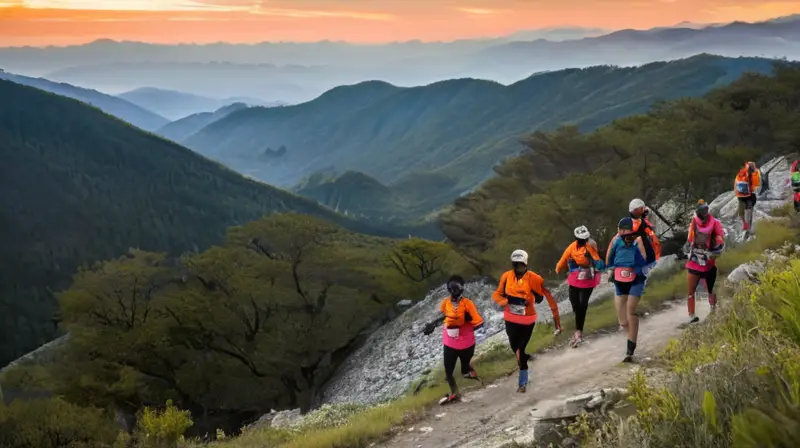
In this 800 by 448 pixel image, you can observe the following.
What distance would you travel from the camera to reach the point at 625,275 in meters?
9.40

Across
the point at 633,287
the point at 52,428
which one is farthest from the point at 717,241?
the point at 52,428

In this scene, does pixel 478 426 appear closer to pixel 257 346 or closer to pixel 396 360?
pixel 396 360

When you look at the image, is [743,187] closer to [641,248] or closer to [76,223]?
[641,248]

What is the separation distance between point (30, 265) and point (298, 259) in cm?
14109

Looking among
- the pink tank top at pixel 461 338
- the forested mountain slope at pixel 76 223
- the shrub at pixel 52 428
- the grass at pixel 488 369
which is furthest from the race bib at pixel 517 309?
the forested mountain slope at pixel 76 223

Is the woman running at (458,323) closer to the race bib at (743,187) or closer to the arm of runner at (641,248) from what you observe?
the arm of runner at (641,248)

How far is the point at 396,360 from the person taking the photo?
83.1 feet

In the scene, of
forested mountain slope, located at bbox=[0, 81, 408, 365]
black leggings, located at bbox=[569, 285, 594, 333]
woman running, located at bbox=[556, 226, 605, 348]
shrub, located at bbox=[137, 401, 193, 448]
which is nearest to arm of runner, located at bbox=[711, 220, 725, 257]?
woman running, located at bbox=[556, 226, 605, 348]

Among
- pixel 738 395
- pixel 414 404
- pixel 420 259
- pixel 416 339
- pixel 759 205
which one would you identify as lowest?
pixel 416 339

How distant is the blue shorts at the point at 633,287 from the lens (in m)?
9.36

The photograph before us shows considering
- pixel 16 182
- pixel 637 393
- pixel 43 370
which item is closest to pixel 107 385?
pixel 43 370

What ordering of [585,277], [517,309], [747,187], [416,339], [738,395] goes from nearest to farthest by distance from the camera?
[738,395], [517,309], [585,277], [747,187], [416,339]

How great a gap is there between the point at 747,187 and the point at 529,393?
11.9m

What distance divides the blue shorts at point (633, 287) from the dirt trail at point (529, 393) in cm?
121
